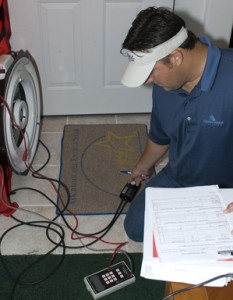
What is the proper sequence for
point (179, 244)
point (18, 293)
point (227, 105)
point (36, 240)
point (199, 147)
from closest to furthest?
1. point (179, 244)
2. point (227, 105)
3. point (199, 147)
4. point (18, 293)
5. point (36, 240)

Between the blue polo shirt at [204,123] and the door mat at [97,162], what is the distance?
55 cm

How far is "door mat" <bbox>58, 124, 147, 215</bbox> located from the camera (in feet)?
6.43

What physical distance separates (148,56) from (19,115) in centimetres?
94

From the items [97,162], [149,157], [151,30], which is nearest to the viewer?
[151,30]

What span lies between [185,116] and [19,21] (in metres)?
1.33

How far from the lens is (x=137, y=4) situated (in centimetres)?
222

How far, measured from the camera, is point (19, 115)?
1873mm

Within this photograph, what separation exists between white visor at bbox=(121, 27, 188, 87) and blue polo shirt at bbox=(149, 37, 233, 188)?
141 mm

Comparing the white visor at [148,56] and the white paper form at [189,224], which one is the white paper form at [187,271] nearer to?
the white paper form at [189,224]

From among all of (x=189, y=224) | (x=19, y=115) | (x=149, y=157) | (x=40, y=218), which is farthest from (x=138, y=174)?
(x=189, y=224)

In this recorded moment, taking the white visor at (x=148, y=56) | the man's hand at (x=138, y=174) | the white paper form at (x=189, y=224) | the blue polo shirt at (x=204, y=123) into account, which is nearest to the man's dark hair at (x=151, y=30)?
the white visor at (x=148, y=56)

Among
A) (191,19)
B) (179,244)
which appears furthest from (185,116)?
(191,19)

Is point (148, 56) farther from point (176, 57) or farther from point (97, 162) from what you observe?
point (97, 162)

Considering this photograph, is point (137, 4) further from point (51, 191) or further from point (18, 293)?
point (18, 293)
